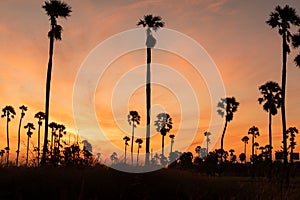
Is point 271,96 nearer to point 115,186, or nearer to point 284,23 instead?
point 284,23

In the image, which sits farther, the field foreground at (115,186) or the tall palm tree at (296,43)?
the tall palm tree at (296,43)

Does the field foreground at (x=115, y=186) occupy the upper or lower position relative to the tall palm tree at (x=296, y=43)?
lower

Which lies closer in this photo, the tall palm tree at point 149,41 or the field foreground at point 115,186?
the field foreground at point 115,186

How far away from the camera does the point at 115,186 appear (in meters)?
12.0

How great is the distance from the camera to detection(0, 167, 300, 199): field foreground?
35.3 ft

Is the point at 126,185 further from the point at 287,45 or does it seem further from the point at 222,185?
the point at 287,45

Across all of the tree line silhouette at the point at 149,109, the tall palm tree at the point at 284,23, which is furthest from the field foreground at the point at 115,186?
the tall palm tree at the point at 284,23

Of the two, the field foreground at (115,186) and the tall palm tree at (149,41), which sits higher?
the tall palm tree at (149,41)

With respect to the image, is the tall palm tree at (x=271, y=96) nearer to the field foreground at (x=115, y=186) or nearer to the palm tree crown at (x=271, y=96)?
the palm tree crown at (x=271, y=96)

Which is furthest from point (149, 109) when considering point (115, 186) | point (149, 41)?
point (115, 186)

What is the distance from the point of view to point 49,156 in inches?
607

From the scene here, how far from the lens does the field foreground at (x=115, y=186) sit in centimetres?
1076

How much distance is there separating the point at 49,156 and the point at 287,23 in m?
35.2

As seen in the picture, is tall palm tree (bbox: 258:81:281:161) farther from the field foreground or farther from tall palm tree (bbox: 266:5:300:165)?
the field foreground
